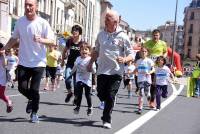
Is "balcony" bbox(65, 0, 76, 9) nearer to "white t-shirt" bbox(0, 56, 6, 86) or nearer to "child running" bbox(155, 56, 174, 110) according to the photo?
"child running" bbox(155, 56, 174, 110)

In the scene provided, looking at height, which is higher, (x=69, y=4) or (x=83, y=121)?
(x=69, y=4)

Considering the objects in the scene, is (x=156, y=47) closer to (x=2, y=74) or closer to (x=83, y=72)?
(x=83, y=72)

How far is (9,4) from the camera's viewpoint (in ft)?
126

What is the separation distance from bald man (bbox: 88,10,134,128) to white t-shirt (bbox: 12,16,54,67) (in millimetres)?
890

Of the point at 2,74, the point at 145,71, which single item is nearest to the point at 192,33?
the point at 145,71

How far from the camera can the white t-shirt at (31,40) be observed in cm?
867

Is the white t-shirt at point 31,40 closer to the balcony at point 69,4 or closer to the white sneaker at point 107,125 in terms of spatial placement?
the white sneaker at point 107,125

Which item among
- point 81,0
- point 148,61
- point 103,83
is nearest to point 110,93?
point 103,83

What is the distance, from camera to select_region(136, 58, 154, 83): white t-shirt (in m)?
12.4

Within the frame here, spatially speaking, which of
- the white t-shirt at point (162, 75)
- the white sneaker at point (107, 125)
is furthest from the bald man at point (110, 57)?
the white t-shirt at point (162, 75)

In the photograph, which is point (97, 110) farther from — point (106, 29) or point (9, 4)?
point (9, 4)

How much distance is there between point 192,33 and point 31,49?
13751cm

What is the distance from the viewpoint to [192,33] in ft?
471

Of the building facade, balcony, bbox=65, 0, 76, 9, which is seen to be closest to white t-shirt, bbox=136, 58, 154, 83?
balcony, bbox=65, 0, 76, 9
